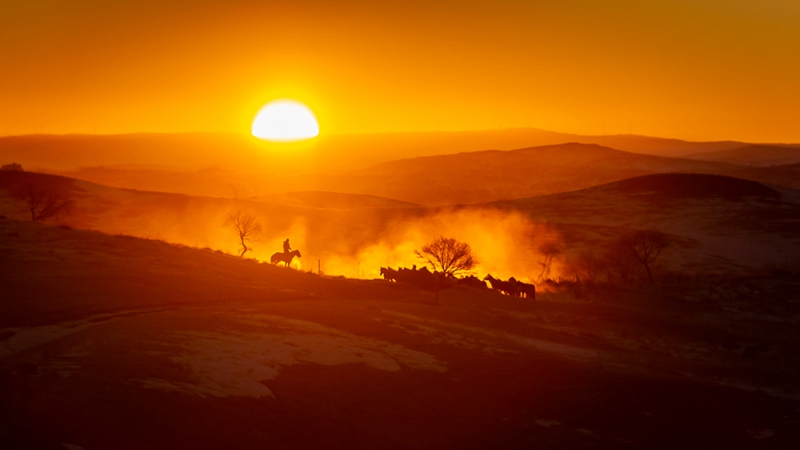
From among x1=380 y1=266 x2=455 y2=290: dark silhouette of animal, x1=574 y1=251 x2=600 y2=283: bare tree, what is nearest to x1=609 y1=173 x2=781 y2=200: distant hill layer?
x1=574 y1=251 x2=600 y2=283: bare tree

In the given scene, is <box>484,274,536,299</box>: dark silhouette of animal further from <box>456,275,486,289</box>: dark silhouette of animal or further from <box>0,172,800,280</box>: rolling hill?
<box>0,172,800,280</box>: rolling hill

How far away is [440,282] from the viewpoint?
36.0 metres

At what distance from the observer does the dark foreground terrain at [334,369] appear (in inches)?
511

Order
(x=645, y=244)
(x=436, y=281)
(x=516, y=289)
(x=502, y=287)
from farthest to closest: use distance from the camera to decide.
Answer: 1. (x=645, y=244)
2. (x=502, y=287)
3. (x=516, y=289)
4. (x=436, y=281)

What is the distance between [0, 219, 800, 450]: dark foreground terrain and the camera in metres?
13.0

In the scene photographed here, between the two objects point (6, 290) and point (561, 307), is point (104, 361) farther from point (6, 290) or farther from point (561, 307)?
point (561, 307)

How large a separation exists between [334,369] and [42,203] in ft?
181

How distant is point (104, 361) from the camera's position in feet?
48.5

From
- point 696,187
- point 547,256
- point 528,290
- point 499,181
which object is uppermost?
point 499,181

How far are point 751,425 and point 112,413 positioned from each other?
12980mm

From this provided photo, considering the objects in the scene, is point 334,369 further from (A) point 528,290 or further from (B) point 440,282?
(A) point 528,290

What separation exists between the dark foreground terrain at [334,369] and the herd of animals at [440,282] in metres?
3.78

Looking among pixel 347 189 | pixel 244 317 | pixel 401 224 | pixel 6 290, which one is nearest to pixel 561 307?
pixel 244 317

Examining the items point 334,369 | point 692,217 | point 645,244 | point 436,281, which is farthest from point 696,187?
point 334,369
